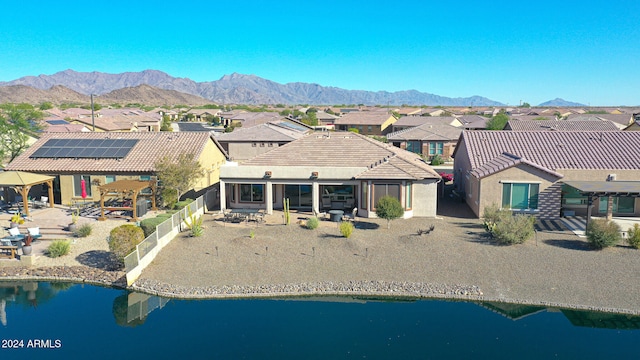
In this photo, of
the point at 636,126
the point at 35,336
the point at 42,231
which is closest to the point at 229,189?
the point at 42,231

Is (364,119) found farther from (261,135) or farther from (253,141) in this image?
(253,141)

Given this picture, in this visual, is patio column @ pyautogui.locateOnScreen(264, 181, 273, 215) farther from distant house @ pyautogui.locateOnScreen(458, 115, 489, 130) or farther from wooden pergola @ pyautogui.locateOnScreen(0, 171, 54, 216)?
distant house @ pyautogui.locateOnScreen(458, 115, 489, 130)

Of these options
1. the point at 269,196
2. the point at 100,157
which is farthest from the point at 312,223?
the point at 100,157

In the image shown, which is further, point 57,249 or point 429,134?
point 429,134

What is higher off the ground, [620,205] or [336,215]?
[620,205]

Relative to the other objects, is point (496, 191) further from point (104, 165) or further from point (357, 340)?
point (104, 165)

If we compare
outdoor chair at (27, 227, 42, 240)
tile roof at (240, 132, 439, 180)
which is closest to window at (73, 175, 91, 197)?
outdoor chair at (27, 227, 42, 240)

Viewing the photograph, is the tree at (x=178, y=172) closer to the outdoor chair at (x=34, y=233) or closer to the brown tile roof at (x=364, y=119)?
the outdoor chair at (x=34, y=233)
